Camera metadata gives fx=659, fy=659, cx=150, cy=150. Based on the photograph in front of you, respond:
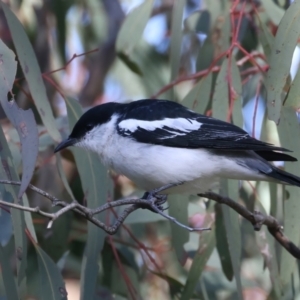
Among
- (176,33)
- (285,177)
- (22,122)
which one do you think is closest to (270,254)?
(285,177)

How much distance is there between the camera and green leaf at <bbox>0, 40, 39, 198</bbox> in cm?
161

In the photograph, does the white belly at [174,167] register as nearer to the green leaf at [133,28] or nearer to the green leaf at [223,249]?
the green leaf at [223,249]

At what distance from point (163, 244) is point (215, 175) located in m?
1.05

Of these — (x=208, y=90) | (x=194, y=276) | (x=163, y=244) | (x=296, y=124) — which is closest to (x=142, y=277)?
(x=163, y=244)

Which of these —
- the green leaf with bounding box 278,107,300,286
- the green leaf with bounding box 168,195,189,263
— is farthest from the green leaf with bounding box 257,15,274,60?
the green leaf with bounding box 168,195,189,263

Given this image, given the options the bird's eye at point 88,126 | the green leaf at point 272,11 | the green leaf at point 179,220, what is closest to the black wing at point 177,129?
the bird's eye at point 88,126

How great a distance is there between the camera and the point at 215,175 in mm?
2240

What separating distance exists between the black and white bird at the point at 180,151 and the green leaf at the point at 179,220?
25 cm

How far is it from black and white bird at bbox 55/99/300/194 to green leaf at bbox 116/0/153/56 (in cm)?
54

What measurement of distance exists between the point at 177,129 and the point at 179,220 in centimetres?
38

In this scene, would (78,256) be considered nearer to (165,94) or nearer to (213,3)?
(165,94)

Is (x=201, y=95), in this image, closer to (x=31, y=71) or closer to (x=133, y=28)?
(x=133, y=28)

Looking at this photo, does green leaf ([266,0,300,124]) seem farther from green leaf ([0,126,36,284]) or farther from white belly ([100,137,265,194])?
green leaf ([0,126,36,284])

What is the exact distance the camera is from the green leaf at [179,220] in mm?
2479
